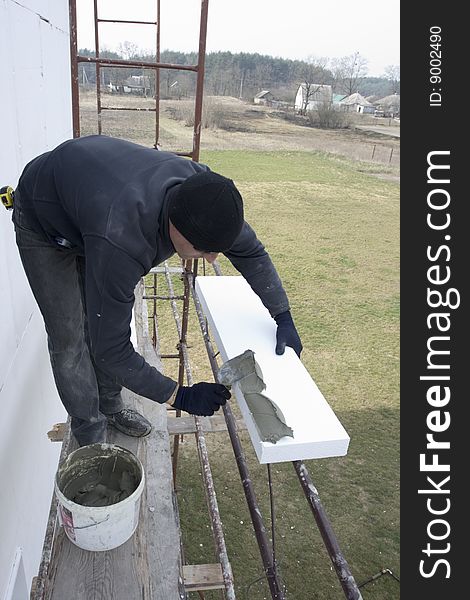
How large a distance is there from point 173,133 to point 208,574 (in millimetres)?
24522

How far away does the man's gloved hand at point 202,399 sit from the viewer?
200 centimetres

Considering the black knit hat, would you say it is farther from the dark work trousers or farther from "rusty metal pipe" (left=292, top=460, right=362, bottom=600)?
"rusty metal pipe" (left=292, top=460, right=362, bottom=600)

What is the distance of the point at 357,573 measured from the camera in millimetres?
4398

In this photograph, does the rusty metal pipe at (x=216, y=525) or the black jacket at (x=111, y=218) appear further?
the rusty metal pipe at (x=216, y=525)

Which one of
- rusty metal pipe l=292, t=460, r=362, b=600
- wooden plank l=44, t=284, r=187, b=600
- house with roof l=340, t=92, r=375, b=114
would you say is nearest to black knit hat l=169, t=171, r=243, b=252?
rusty metal pipe l=292, t=460, r=362, b=600

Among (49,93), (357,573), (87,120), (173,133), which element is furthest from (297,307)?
(173,133)

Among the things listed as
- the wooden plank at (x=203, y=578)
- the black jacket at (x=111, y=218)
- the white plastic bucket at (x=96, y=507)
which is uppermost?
the black jacket at (x=111, y=218)

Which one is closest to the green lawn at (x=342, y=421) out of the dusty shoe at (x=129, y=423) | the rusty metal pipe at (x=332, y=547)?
the rusty metal pipe at (x=332, y=547)

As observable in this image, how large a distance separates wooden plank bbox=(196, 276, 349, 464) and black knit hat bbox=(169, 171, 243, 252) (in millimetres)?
748

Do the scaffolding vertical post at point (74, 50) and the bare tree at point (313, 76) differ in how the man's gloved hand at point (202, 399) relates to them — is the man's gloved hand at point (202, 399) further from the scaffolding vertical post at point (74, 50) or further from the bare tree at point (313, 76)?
the bare tree at point (313, 76)

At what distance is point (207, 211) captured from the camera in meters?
1.54

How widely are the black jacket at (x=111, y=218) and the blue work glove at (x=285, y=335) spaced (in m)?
0.65

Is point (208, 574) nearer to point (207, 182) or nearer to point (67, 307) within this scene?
point (67, 307)

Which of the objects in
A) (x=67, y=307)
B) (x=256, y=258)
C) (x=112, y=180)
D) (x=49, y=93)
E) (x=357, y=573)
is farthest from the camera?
(x=357, y=573)
